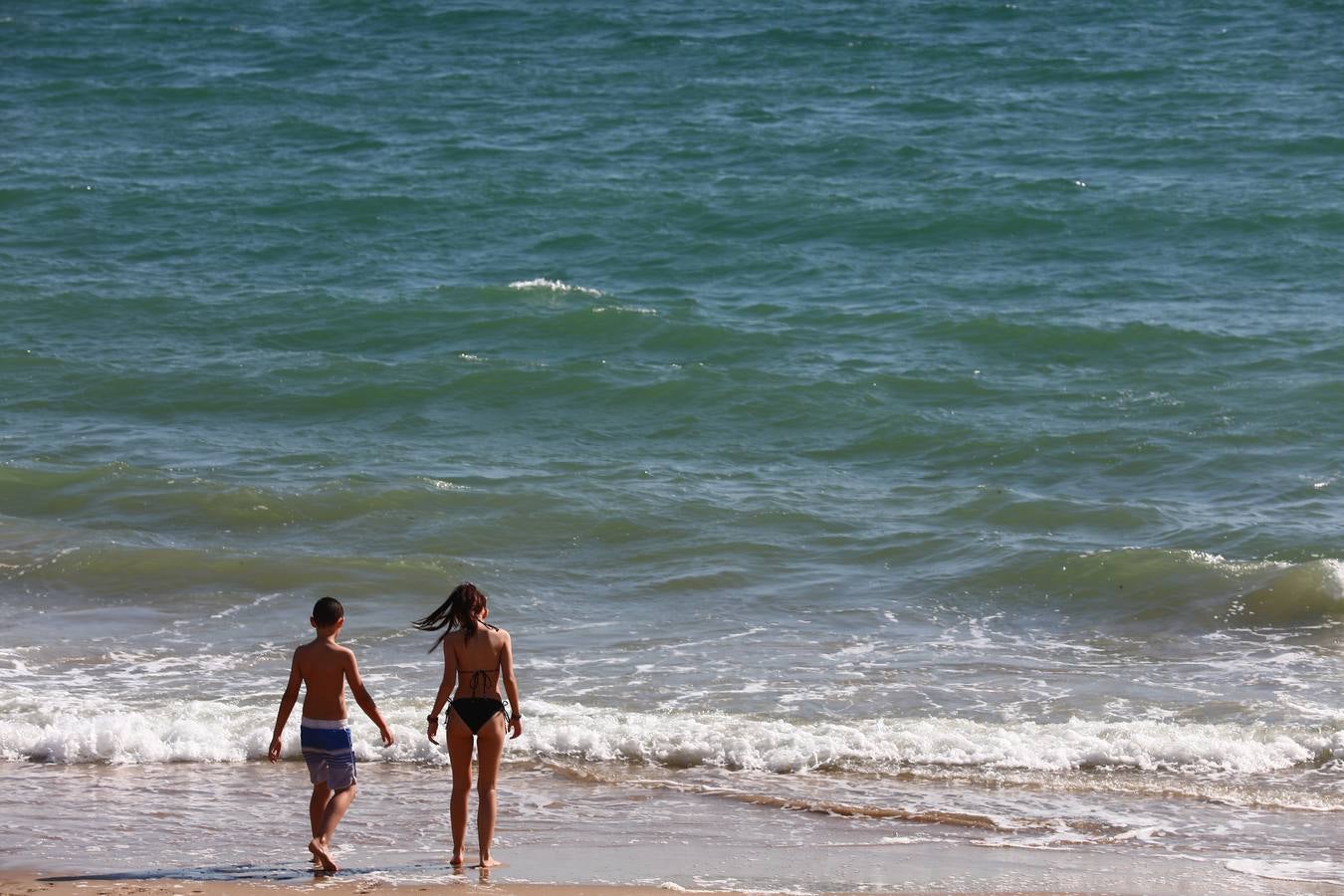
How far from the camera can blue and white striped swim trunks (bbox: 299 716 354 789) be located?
25.0 feet

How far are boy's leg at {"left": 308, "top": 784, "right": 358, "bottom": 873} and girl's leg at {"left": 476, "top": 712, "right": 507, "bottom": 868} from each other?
59 cm

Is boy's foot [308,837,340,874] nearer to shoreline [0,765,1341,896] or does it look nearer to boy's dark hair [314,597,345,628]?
shoreline [0,765,1341,896]

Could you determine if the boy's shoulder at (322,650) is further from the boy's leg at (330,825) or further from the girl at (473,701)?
the boy's leg at (330,825)

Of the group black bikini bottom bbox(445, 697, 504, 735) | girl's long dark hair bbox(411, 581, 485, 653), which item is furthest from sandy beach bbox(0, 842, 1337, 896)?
girl's long dark hair bbox(411, 581, 485, 653)

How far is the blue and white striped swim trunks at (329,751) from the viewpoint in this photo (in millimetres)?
7609

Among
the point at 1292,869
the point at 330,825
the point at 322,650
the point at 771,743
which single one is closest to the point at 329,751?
the point at 330,825

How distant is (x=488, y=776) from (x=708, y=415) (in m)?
10.1

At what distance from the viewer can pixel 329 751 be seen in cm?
761

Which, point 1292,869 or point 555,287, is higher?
point 555,287

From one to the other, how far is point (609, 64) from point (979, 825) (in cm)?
2537

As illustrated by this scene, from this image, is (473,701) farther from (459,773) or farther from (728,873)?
(728,873)

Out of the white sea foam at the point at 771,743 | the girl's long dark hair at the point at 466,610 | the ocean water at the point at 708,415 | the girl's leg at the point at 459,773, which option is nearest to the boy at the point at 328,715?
the girl's leg at the point at 459,773

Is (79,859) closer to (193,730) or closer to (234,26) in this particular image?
(193,730)

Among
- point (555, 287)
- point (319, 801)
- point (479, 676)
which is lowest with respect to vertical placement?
point (319, 801)
